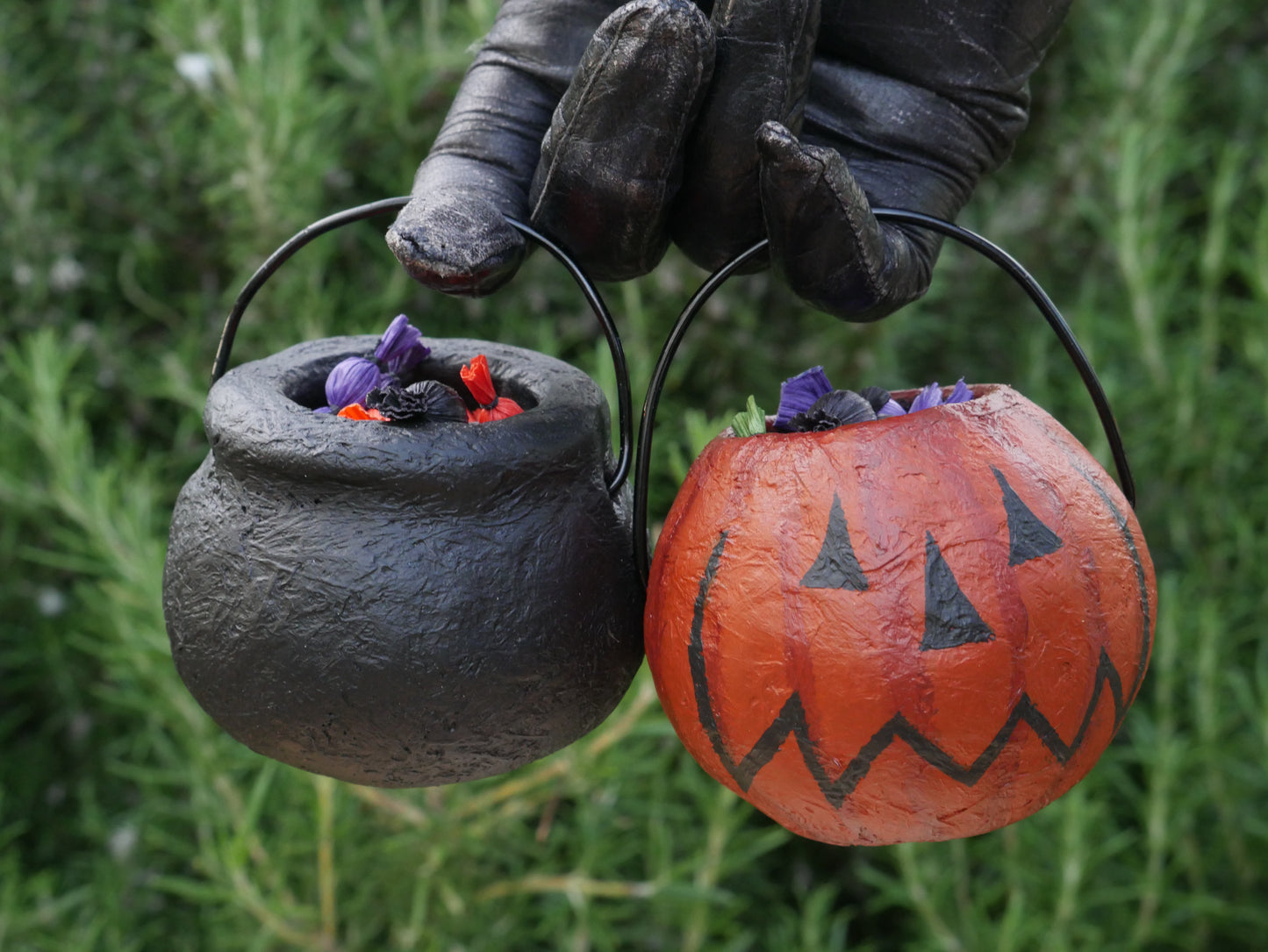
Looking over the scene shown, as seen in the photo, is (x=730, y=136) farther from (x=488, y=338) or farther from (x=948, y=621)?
(x=488, y=338)

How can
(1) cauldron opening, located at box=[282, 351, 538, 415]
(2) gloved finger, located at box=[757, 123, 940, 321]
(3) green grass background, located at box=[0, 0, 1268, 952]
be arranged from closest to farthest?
(2) gloved finger, located at box=[757, 123, 940, 321] → (1) cauldron opening, located at box=[282, 351, 538, 415] → (3) green grass background, located at box=[0, 0, 1268, 952]

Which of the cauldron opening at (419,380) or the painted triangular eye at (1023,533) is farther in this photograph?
the cauldron opening at (419,380)

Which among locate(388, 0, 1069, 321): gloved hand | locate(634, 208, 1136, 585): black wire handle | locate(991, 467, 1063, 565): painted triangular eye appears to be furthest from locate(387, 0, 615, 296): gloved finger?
locate(991, 467, 1063, 565): painted triangular eye

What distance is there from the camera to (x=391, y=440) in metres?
0.76

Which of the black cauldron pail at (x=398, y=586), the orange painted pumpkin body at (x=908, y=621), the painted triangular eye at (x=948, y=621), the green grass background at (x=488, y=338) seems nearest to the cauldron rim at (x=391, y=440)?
the black cauldron pail at (x=398, y=586)

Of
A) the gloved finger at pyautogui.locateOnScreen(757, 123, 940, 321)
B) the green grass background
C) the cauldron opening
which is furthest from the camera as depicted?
the green grass background

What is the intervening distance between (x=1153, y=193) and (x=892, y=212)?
4.51 ft

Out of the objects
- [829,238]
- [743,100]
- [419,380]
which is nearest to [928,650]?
[829,238]

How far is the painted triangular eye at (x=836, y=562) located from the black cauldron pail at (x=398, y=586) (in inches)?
6.8

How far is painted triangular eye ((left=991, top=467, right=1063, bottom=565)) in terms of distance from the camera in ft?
2.35

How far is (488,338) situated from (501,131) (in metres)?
1.09

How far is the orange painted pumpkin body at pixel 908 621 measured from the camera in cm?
70

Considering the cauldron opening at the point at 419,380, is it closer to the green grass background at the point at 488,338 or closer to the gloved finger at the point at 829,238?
the gloved finger at the point at 829,238

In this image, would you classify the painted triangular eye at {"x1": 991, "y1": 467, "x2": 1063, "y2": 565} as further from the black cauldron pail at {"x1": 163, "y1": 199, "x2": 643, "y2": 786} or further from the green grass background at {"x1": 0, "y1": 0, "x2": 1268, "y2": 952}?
the green grass background at {"x1": 0, "y1": 0, "x2": 1268, "y2": 952}
